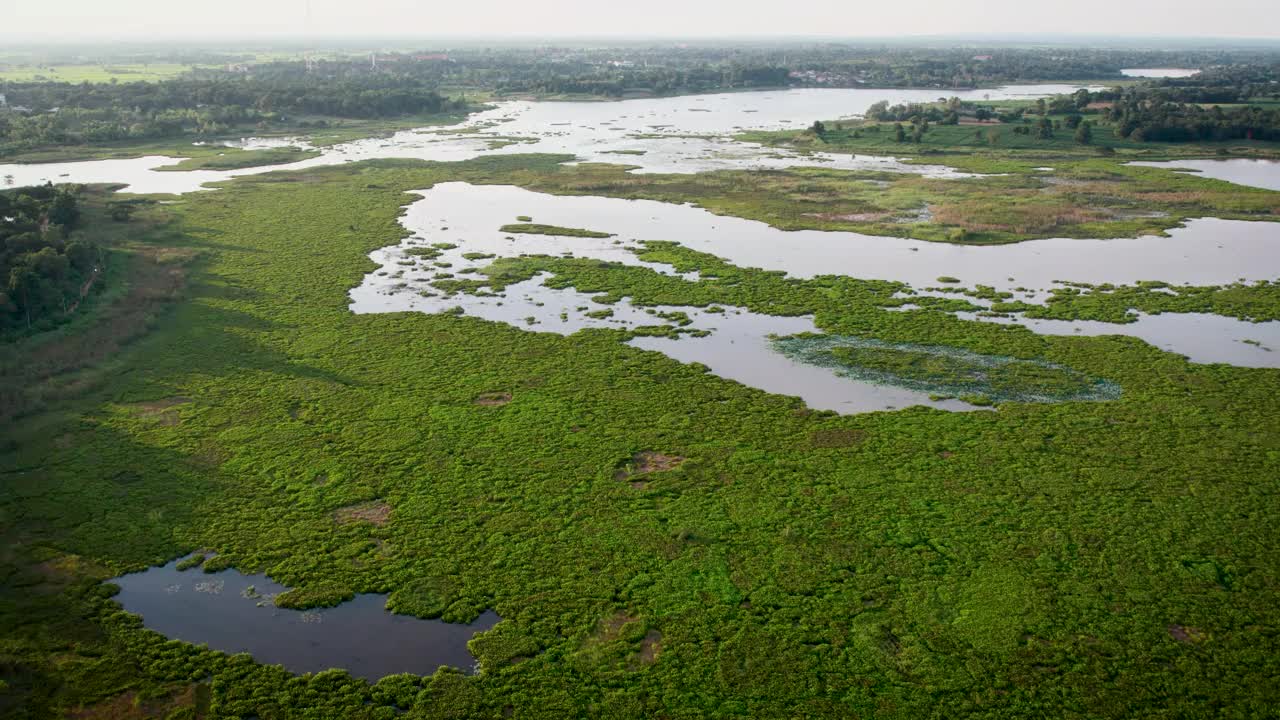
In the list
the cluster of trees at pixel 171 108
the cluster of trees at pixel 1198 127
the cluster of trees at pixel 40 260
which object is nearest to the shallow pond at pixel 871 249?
the cluster of trees at pixel 40 260

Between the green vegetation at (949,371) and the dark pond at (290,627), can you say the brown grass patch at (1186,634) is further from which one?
the dark pond at (290,627)

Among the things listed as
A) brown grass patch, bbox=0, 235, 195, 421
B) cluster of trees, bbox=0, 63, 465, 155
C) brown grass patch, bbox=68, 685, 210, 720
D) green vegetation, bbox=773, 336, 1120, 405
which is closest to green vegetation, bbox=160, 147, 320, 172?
cluster of trees, bbox=0, 63, 465, 155

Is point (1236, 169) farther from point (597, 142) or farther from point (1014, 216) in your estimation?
point (597, 142)

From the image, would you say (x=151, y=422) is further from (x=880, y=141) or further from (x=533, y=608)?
(x=880, y=141)

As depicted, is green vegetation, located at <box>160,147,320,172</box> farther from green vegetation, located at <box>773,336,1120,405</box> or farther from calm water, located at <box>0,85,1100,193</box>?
green vegetation, located at <box>773,336,1120,405</box>

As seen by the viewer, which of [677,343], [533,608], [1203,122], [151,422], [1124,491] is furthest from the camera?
[1203,122]

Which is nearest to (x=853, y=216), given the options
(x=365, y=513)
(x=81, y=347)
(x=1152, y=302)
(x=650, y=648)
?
(x=1152, y=302)

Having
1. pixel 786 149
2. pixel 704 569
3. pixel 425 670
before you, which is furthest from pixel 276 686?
pixel 786 149
